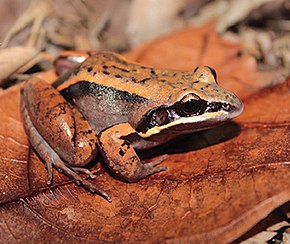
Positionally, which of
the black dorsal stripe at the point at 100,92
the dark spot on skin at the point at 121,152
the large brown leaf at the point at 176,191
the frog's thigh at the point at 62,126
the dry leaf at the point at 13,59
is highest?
the dry leaf at the point at 13,59

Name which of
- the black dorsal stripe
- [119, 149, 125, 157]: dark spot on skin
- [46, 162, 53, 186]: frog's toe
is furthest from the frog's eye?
[46, 162, 53, 186]: frog's toe

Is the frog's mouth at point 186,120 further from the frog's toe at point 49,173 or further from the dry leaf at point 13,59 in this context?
the dry leaf at point 13,59

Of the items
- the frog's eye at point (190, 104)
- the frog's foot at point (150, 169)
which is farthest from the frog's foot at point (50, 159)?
the frog's eye at point (190, 104)

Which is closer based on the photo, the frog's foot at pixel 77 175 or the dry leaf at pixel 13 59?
the frog's foot at pixel 77 175

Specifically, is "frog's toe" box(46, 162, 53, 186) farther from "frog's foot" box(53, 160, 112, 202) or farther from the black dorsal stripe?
the black dorsal stripe

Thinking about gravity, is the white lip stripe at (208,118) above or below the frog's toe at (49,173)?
above

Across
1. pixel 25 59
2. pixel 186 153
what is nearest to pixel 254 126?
pixel 186 153

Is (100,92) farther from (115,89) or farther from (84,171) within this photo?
(84,171)
